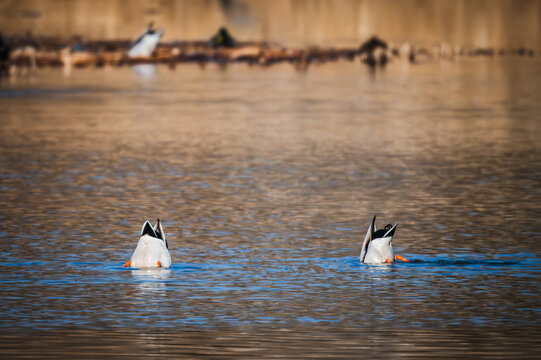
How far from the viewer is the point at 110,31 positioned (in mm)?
102438

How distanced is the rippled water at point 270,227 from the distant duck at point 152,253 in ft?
0.77

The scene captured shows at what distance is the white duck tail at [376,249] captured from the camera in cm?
2086

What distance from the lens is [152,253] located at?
20922 millimetres

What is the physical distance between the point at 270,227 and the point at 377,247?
15.6 feet

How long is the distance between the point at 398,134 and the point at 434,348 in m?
28.3

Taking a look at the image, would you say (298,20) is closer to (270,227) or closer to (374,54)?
(374,54)

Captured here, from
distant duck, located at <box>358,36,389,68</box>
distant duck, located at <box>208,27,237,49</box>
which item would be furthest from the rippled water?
distant duck, located at <box>358,36,389,68</box>

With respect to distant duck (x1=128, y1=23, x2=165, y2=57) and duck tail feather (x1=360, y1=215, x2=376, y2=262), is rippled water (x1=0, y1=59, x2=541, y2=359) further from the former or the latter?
distant duck (x1=128, y1=23, x2=165, y2=57)

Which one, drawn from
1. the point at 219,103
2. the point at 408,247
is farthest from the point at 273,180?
the point at 219,103

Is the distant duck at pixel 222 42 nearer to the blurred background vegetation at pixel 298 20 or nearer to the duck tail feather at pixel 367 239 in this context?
the blurred background vegetation at pixel 298 20

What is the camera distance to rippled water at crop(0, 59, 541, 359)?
16734 mm

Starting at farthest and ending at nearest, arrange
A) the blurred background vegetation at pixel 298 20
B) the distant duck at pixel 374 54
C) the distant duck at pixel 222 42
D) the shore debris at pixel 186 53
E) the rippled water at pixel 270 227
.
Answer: the blurred background vegetation at pixel 298 20 → the distant duck at pixel 374 54 → the distant duck at pixel 222 42 → the shore debris at pixel 186 53 → the rippled water at pixel 270 227

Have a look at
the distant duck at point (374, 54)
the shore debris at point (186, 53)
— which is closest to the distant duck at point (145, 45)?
the shore debris at point (186, 53)

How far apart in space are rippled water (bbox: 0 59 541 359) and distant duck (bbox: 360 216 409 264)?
0.23 metres
